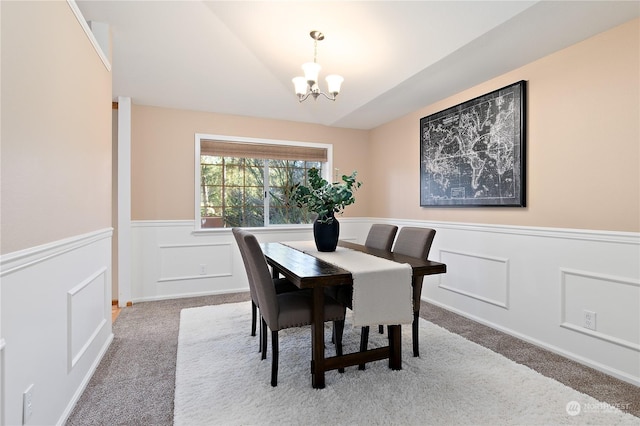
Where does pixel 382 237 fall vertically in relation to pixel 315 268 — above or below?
above

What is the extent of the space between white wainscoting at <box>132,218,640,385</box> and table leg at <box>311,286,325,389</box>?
6.09ft

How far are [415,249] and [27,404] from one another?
236 centimetres

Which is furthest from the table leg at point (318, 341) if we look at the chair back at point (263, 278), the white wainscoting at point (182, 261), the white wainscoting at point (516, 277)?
the white wainscoting at point (182, 261)

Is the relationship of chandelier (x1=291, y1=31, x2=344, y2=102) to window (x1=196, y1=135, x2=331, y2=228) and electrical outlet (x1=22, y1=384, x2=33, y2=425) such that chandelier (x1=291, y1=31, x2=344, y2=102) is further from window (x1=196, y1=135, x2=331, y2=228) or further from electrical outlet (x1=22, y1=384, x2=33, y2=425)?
electrical outlet (x1=22, y1=384, x2=33, y2=425)

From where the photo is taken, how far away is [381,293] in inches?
77.0

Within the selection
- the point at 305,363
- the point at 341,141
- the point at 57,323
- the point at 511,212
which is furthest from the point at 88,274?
the point at 341,141

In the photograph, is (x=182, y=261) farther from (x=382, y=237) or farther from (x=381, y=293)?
(x=381, y=293)

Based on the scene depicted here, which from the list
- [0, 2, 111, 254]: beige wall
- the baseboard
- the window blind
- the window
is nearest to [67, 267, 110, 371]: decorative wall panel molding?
the baseboard

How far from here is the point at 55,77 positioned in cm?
157

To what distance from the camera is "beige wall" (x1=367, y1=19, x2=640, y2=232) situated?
2.11 m

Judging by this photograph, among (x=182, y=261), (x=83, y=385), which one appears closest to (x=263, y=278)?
(x=83, y=385)

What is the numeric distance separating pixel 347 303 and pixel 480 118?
2.19 metres

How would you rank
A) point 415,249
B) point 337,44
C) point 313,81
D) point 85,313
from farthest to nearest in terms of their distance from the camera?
point 337,44, point 415,249, point 313,81, point 85,313

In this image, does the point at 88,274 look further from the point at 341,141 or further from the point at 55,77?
the point at 341,141
